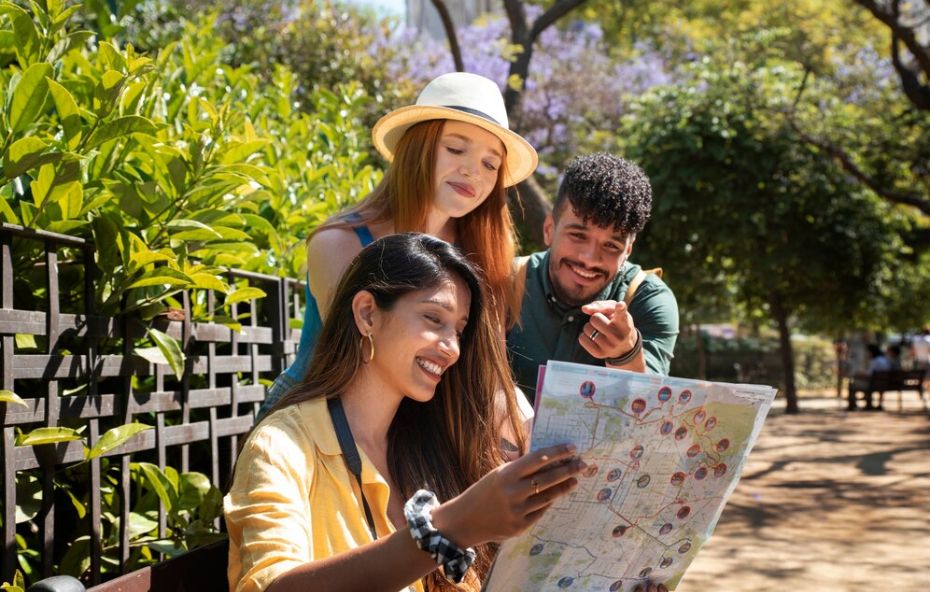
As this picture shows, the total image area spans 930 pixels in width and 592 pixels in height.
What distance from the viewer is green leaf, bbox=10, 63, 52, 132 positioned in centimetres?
233

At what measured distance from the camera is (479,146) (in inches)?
117

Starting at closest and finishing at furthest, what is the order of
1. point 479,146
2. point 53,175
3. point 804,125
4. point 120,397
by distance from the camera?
1. point 53,175
2. point 120,397
3. point 479,146
4. point 804,125

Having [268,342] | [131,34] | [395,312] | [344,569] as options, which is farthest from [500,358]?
[131,34]

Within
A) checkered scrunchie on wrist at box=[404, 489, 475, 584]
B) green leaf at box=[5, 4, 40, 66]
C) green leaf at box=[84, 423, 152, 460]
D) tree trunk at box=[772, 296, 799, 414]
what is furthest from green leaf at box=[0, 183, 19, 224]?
tree trunk at box=[772, 296, 799, 414]

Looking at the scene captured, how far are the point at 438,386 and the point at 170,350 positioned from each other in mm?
689

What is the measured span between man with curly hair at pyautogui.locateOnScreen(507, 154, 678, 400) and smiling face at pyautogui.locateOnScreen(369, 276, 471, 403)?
0.90m

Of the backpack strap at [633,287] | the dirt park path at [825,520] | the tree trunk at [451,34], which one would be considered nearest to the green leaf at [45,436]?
the backpack strap at [633,287]

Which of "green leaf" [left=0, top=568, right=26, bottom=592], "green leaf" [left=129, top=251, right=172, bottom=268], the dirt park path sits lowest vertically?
the dirt park path

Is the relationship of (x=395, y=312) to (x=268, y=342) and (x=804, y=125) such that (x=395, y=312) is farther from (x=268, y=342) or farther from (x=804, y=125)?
(x=804, y=125)

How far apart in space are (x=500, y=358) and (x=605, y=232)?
2.58ft

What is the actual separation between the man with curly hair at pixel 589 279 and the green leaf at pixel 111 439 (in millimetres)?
1088

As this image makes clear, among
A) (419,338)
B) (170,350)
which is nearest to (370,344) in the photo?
(419,338)

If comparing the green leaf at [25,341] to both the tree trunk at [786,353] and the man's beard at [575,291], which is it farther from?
the tree trunk at [786,353]

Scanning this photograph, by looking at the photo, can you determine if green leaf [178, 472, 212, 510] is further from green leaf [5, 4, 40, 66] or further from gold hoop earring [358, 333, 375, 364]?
green leaf [5, 4, 40, 66]
